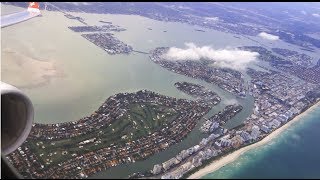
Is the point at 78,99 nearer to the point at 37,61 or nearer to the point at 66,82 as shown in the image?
the point at 66,82

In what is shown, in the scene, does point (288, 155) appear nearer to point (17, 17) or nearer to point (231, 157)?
point (231, 157)

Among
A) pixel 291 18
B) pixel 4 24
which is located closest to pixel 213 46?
pixel 4 24

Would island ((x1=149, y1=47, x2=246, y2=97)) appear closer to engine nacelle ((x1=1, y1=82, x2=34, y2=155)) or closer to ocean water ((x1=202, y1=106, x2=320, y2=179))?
ocean water ((x1=202, y1=106, x2=320, y2=179))

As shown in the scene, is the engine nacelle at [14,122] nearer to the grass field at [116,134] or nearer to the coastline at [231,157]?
the coastline at [231,157]

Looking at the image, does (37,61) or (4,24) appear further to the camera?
(37,61)

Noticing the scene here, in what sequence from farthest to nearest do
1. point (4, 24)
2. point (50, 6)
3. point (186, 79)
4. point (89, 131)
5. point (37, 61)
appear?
point (50, 6), point (186, 79), point (37, 61), point (4, 24), point (89, 131)

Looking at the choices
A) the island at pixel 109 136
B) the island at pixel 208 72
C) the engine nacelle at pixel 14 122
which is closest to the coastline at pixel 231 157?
the island at pixel 109 136
